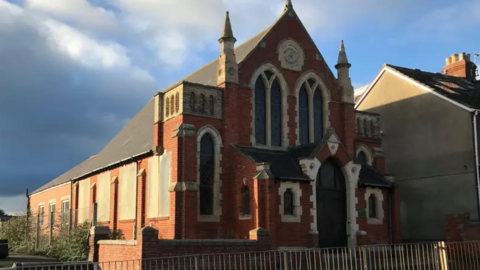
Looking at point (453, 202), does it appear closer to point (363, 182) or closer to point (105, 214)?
point (363, 182)

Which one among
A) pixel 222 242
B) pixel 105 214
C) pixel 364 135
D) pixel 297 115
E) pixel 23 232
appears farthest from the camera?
pixel 23 232

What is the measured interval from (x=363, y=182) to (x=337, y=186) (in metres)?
1.17

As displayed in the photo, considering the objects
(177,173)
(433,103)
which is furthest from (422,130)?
(177,173)

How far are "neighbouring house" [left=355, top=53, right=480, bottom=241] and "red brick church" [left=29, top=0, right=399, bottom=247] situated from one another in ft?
6.86

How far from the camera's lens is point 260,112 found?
21.7 metres

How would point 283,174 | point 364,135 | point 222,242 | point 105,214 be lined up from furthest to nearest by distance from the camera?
point 105,214, point 364,135, point 283,174, point 222,242

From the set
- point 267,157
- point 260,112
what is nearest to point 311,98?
point 260,112

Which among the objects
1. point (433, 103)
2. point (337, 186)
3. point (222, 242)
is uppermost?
point (433, 103)

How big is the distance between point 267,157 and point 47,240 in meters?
15.0

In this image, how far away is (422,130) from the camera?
2527 centimetres

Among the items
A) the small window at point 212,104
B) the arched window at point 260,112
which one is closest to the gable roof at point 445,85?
the arched window at point 260,112

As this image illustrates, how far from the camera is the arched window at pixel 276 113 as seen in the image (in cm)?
2189

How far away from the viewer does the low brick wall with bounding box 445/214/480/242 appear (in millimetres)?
19812

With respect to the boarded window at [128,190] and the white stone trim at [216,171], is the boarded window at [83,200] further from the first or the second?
the white stone trim at [216,171]
